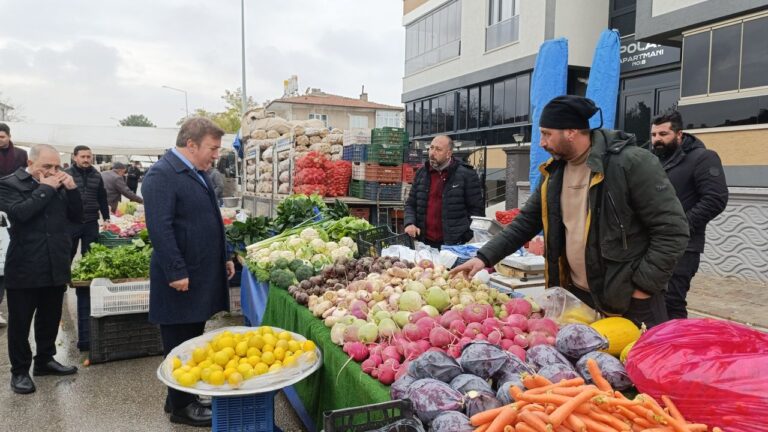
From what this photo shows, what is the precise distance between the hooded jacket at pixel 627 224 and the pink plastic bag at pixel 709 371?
643 millimetres

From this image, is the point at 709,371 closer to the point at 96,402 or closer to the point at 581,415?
the point at 581,415

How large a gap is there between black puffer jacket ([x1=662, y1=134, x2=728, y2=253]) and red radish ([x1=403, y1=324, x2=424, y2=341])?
2740 mm

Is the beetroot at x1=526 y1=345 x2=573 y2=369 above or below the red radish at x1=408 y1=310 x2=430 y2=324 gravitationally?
above

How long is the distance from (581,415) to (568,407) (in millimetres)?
73

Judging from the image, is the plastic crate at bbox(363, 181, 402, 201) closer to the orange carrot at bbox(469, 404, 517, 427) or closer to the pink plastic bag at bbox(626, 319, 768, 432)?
the pink plastic bag at bbox(626, 319, 768, 432)

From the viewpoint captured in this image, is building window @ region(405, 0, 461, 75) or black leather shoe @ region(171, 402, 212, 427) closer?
black leather shoe @ region(171, 402, 212, 427)

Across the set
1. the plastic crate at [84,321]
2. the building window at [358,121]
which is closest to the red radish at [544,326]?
the plastic crate at [84,321]

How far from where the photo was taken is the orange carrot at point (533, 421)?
1469 mm

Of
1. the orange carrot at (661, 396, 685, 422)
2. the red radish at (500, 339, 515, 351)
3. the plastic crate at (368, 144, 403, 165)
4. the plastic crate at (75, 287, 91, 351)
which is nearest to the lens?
the orange carrot at (661, 396, 685, 422)

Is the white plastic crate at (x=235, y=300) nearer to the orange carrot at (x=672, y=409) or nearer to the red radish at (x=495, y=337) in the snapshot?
the red radish at (x=495, y=337)

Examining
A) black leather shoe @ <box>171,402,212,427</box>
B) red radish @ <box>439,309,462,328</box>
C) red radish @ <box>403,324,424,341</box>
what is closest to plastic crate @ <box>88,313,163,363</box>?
black leather shoe @ <box>171,402,212,427</box>

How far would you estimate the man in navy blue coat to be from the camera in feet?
10.9

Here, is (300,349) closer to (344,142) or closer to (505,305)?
(505,305)

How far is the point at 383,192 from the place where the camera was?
8.54 m
